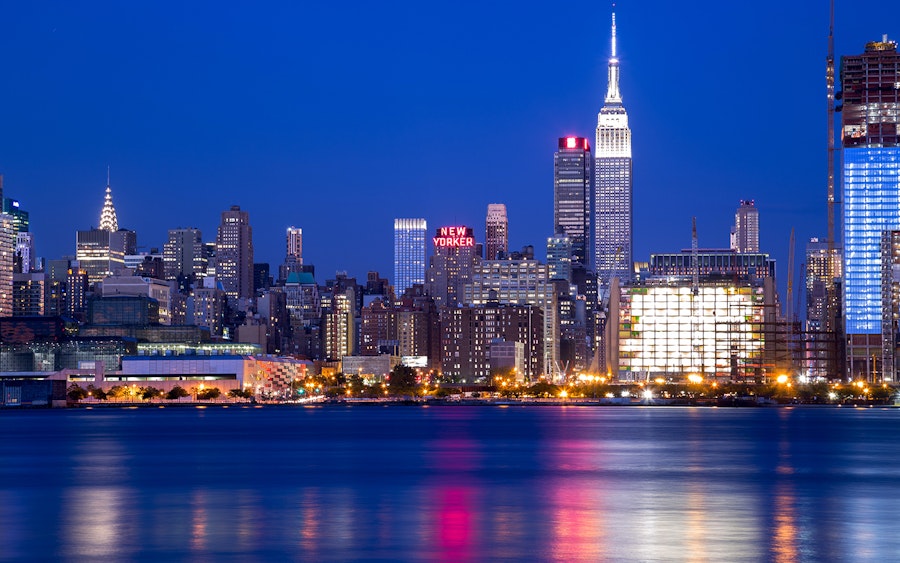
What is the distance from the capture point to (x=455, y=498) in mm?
65375

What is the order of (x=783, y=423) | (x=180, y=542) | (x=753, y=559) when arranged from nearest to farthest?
1. (x=753, y=559)
2. (x=180, y=542)
3. (x=783, y=423)

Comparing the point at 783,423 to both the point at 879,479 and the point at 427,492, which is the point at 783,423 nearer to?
the point at 879,479

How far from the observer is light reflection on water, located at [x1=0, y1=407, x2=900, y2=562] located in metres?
47.7

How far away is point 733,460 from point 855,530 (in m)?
42.1

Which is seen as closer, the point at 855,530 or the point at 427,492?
the point at 855,530

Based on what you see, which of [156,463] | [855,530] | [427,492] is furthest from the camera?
[156,463]

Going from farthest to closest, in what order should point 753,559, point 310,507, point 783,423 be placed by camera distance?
point 783,423 < point 310,507 < point 753,559

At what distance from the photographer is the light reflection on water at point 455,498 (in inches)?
1876

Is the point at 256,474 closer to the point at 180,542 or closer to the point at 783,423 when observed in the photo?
Result: the point at 180,542

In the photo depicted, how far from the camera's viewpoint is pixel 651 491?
69.4 meters

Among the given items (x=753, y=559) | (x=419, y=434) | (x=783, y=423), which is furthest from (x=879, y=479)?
(x=783, y=423)

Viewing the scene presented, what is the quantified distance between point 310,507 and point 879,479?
31.8 metres

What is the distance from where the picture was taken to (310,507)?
60531 millimetres

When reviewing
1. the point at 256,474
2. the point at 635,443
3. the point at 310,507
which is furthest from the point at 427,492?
the point at 635,443
